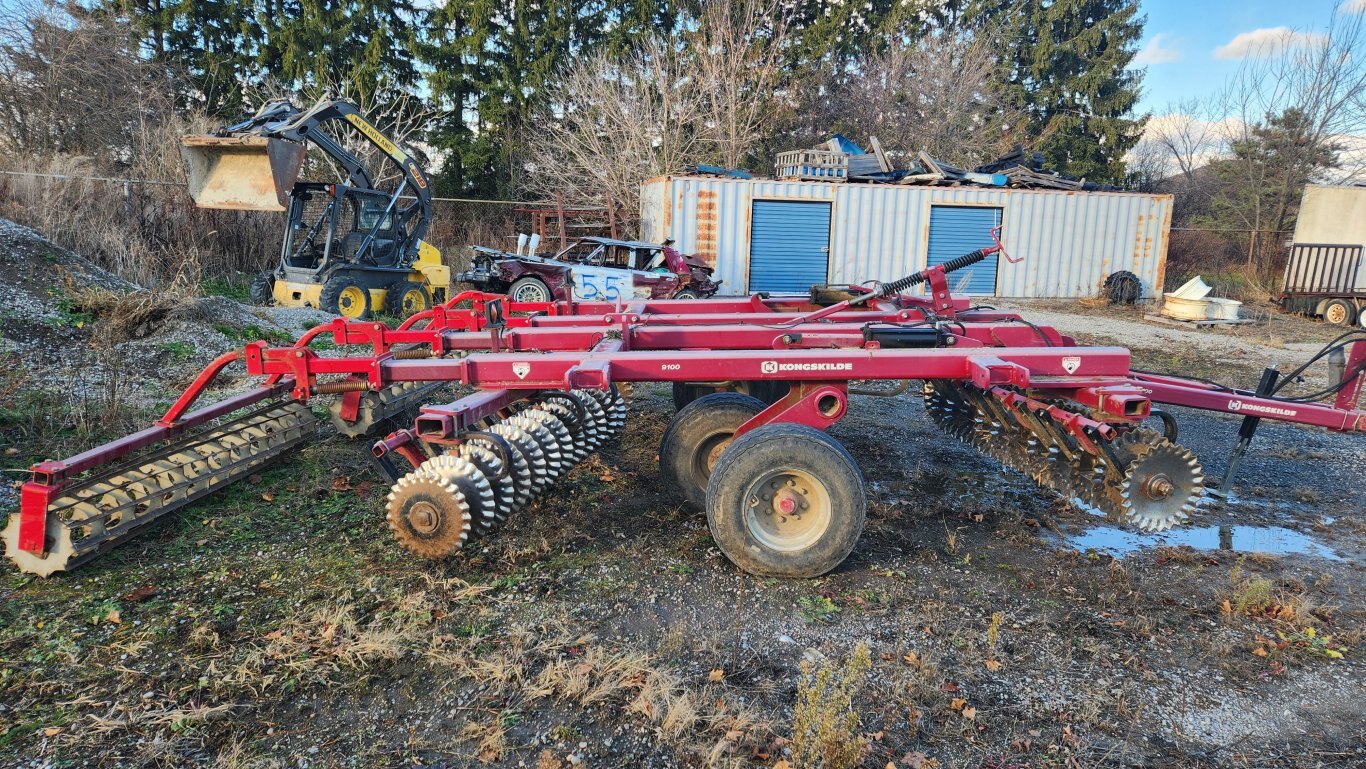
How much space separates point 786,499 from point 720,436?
1047 mm

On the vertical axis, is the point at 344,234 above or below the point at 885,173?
below

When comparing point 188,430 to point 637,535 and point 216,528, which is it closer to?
point 216,528

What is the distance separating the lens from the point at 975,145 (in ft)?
91.5

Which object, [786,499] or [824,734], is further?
[786,499]

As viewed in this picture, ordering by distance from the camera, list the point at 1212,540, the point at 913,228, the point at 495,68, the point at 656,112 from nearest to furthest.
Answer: the point at 1212,540 < the point at 913,228 < the point at 656,112 < the point at 495,68

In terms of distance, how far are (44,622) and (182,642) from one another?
66cm

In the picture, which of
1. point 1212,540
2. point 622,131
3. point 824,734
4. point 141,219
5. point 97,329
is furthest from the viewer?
point 622,131

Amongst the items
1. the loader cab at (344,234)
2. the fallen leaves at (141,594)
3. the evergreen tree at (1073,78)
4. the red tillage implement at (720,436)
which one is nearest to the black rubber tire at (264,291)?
the loader cab at (344,234)

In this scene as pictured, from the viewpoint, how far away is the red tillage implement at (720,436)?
12.0ft

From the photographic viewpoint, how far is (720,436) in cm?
474

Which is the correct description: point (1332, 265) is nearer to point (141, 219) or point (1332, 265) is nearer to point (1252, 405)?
point (1252, 405)

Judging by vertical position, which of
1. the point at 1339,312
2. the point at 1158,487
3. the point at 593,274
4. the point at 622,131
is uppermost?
the point at 622,131

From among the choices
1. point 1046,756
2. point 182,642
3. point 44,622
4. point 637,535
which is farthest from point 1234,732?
point 44,622

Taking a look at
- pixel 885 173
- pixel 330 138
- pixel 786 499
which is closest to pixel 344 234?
pixel 330 138
